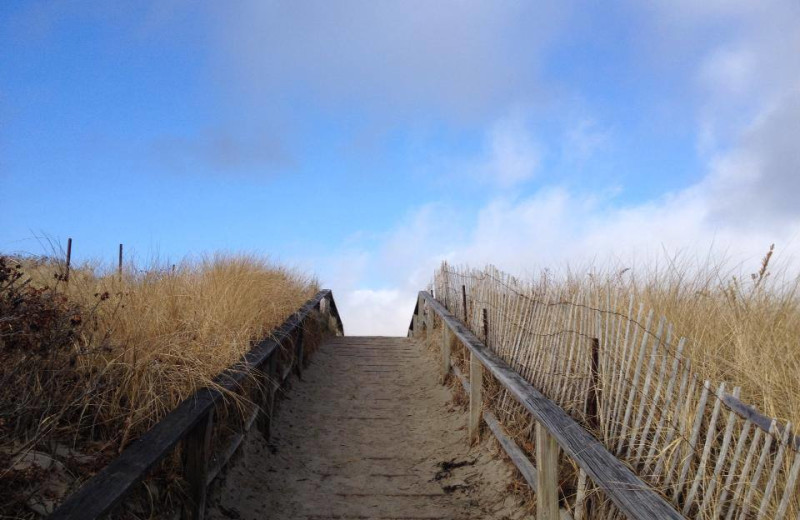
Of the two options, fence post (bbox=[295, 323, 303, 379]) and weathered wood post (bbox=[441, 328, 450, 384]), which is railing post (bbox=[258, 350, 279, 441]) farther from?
weathered wood post (bbox=[441, 328, 450, 384])

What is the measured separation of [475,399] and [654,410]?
254 cm

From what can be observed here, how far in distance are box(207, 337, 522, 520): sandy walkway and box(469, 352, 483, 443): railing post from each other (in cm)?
18

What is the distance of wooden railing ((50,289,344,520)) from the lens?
2232 millimetres

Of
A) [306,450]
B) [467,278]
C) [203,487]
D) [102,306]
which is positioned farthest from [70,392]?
[467,278]

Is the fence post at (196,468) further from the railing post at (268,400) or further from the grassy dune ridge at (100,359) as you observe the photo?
the railing post at (268,400)

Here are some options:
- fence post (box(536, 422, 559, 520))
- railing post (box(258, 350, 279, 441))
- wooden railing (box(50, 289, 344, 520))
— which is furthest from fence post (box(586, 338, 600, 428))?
railing post (box(258, 350, 279, 441))

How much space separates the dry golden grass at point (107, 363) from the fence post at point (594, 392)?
2268 millimetres

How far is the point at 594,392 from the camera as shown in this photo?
3.55 meters

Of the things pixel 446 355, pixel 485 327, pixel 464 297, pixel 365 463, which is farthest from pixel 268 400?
pixel 464 297

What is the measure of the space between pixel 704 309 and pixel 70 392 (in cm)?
411

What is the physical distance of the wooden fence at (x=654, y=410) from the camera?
232 centimetres

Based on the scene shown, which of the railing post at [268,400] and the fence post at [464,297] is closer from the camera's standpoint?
the railing post at [268,400]

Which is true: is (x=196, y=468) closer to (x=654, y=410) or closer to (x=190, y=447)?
(x=190, y=447)

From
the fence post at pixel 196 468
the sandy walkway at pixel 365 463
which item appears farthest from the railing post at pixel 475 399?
the fence post at pixel 196 468
